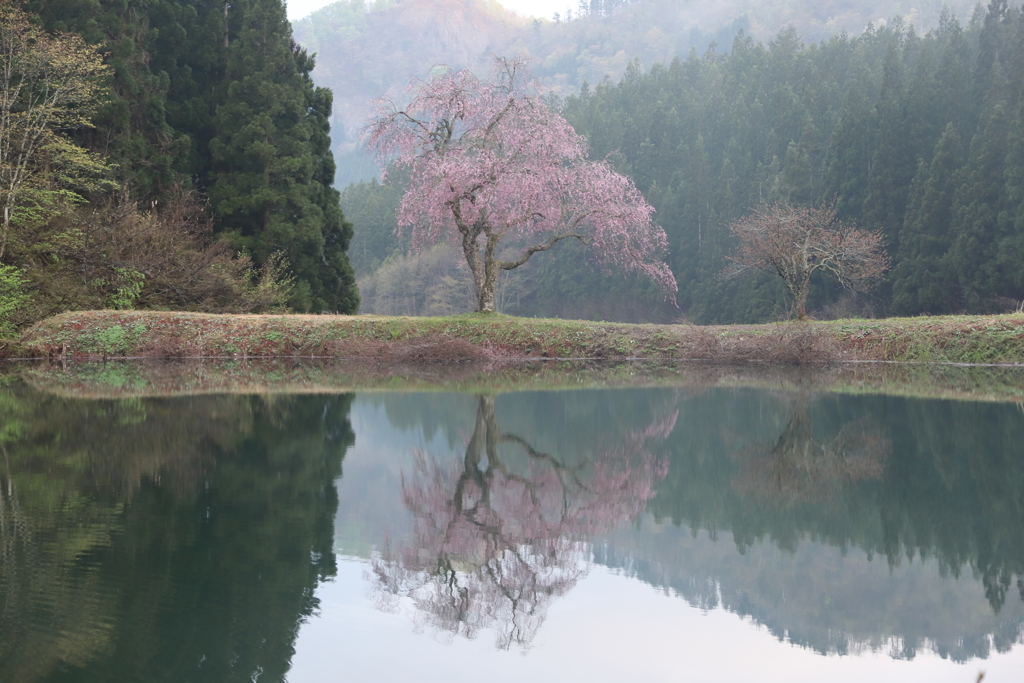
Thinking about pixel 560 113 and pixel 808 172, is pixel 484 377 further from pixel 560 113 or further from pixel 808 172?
pixel 560 113

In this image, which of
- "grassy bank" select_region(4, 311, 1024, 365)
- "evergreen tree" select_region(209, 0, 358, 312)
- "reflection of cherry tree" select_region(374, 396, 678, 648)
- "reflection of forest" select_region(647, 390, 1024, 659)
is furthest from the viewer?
"evergreen tree" select_region(209, 0, 358, 312)

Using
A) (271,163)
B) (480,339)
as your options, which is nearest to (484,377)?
(480,339)

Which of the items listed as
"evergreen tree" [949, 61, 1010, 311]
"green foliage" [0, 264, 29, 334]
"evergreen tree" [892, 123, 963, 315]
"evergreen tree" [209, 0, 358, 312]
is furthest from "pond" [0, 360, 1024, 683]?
"evergreen tree" [892, 123, 963, 315]

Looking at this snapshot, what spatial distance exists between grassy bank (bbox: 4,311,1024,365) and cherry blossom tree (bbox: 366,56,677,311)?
2.03 m

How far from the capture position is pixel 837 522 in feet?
13.7

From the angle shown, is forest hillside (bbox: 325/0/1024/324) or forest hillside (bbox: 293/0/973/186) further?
forest hillside (bbox: 293/0/973/186)

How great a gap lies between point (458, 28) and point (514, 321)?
365ft

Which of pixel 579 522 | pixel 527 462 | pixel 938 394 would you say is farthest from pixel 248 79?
pixel 579 522

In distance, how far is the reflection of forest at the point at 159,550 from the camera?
2.57 metres

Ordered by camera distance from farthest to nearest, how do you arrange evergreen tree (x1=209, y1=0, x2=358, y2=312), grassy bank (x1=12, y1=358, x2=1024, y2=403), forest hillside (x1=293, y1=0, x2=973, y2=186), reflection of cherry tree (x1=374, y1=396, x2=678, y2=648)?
forest hillside (x1=293, y1=0, x2=973, y2=186) → evergreen tree (x1=209, y1=0, x2=358, y2=312) → grassy bank (x1=12, y1=358, x2=1024, y2=403) → reflection of cherry tree (x1=374, y1=396, x2=678, y2=648)

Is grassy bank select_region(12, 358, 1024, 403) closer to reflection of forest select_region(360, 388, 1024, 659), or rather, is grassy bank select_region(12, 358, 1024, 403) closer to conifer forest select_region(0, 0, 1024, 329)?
reflection of forest select_region(360, 388, 1024, 659)

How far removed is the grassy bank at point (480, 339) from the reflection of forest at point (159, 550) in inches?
459

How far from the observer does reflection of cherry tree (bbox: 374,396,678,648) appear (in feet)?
10.1

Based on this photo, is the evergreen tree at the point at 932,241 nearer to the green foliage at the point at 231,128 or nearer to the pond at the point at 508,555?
the green foliage at the point at 231,128
